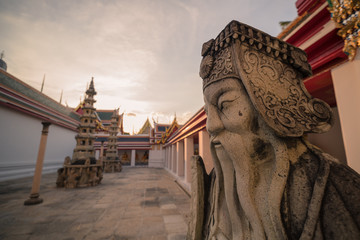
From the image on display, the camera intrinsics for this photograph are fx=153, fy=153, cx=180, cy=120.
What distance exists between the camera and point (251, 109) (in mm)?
998

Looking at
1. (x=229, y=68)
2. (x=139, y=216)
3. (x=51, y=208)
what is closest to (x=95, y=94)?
(x=51, y=208)

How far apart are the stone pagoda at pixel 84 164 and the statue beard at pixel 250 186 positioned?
24.7 feet

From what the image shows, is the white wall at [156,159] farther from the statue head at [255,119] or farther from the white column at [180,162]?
the statue head at [255,119]

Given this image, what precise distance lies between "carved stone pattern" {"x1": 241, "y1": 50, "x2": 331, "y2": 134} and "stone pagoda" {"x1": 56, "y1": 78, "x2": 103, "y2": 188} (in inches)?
314

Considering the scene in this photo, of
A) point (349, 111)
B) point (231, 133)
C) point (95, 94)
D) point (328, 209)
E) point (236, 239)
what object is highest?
point (95, 94)

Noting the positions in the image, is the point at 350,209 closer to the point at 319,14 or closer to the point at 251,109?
the point at 251,109

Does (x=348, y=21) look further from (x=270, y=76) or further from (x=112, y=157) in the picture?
(x=112, y=157)

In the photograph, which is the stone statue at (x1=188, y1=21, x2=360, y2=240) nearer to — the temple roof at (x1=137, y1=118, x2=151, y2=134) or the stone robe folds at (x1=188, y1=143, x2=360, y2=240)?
the stone robe folds at (x1=188, y1=143, x2=360, y2=240)

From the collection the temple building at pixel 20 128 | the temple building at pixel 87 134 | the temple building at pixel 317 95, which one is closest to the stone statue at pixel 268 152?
the temple building at pixel 317 95

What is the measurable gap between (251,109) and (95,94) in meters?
10.8

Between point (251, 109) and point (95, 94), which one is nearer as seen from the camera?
point (251, 109)

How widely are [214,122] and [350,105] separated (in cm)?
188

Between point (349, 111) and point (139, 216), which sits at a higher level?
point (349, 111)

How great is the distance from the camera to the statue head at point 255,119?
2.93 feet
